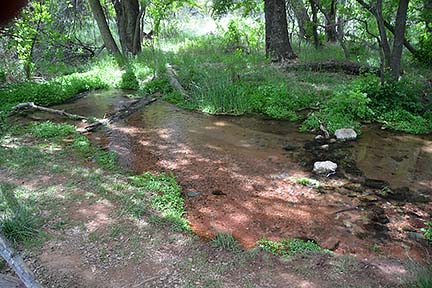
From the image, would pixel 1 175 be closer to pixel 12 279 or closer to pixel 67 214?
pixel 67 214

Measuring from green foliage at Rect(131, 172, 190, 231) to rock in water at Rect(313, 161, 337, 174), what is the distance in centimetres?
190

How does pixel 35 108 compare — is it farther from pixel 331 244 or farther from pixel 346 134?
pixel 331 244

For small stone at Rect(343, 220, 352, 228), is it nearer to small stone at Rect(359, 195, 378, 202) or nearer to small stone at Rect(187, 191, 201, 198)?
small stone at Rect(359, 195, 378, 202)

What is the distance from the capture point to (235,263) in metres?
3.23

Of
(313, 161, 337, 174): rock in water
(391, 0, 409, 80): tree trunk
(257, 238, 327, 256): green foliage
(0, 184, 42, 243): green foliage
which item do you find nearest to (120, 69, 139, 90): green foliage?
(313, 161, 337, 174): rock in water

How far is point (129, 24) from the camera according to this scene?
39.7ft

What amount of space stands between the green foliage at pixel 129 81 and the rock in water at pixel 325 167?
574 cm

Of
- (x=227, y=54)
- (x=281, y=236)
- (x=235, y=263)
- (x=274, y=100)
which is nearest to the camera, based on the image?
(x=235, y=263)

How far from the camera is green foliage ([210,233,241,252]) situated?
11.3ft

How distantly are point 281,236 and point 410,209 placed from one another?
1.60 metres

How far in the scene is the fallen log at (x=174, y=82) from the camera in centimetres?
852

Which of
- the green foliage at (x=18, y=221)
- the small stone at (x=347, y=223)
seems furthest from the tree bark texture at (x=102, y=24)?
the small stone at (x=347, y=223)

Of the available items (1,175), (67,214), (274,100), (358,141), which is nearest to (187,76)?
(274,100)

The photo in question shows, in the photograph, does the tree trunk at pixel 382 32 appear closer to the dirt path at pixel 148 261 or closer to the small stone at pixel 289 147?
the small stone at pixel 289 147
